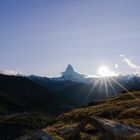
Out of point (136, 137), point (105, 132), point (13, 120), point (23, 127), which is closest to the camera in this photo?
point (136, 137)

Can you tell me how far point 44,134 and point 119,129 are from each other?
4.79 metres

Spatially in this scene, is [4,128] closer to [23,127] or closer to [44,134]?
[23,127]

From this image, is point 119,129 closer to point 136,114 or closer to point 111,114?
point 136,114

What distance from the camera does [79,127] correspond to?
25.1m

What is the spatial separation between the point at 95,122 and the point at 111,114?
27.3 m

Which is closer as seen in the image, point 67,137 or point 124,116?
point 67,137

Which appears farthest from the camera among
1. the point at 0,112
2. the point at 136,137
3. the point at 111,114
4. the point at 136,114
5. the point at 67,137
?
the point at 0,112

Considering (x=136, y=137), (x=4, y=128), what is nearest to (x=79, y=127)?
(x=136, y=137)

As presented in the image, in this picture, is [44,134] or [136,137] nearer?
[136,137]

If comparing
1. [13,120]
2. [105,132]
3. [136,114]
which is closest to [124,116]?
[136,114]

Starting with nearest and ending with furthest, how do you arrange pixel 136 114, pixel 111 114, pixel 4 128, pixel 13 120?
pixel 136 114, pixel 111 114, pixel 4 128, pixel 13 120

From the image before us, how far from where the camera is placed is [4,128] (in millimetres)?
108250

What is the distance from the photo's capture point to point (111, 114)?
4997cm

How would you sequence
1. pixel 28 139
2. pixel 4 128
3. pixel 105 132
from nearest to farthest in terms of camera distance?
pixel 28 139
pixel 105 132
pixel 4 128
